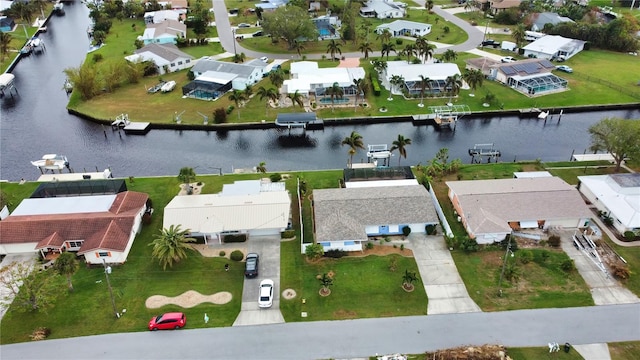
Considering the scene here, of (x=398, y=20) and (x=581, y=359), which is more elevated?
(x=398, y=20)

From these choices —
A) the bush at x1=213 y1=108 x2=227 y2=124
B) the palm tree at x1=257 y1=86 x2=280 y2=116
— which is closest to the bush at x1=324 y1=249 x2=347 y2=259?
the palm tree at x1=257 y1=86 x2=280 y2=116

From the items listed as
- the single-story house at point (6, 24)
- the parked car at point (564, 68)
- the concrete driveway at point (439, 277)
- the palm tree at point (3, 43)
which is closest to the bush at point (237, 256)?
the concrete driveway at point (439, 277)

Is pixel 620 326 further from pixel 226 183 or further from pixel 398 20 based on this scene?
pixel 398 20

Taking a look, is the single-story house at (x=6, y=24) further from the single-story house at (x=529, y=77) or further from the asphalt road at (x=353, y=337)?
the single-story house at (x=529, y=77)

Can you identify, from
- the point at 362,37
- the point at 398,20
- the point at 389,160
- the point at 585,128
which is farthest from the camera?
the point at 398,20

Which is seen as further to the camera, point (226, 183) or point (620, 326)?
point (226, 183)

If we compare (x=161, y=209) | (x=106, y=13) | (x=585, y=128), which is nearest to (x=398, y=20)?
(x=585, y=128)
